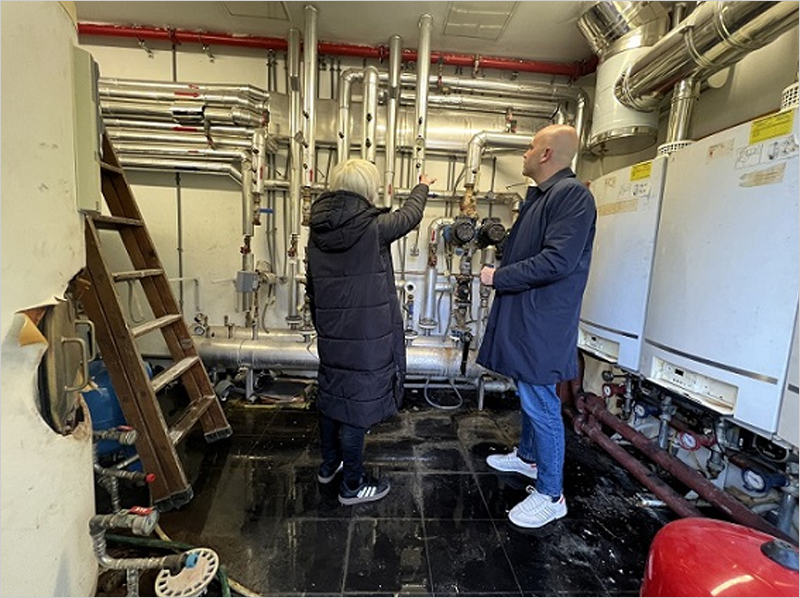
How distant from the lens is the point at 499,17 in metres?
2.23

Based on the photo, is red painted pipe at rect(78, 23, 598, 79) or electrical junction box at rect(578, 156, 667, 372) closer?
electrical junction box at rect(578, 156, 667, 372)

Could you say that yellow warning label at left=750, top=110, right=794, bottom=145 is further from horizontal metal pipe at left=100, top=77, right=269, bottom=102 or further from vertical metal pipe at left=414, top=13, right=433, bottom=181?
horizontal metal pipe at left=100, top=77, right=269, bottom=102

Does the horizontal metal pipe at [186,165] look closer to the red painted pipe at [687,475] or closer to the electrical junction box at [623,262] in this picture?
the electrical junction box at [623,262]

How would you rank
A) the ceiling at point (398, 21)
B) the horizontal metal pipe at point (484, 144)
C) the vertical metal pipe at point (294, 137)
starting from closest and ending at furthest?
1. the ceiling at point (398, 21)
2. the vertical metal pipe at point (294, 137)
3. the horizontal metal pipe at point (484, 144)

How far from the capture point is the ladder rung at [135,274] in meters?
1.59

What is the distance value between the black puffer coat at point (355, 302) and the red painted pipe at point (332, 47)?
1726mm

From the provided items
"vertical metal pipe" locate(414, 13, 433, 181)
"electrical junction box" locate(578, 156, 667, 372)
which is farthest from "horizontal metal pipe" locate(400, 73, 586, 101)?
"electrical junction box" locate(578, 156, 667, 372)

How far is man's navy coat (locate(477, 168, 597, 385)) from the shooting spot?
4.65 ft

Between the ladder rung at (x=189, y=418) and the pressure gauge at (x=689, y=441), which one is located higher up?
the pressure gauge at (x=689, y=441)

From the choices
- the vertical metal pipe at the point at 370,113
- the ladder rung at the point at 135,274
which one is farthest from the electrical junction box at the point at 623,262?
the ladder rung at the point at 135,274

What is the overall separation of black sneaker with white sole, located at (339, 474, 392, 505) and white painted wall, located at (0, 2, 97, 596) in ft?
2.95

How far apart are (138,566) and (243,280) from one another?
172 centimetres

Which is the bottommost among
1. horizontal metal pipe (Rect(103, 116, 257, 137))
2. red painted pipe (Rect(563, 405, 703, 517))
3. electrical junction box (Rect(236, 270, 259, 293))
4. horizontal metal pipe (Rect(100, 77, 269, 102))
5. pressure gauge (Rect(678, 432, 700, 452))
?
red painted pipe (Rect(563, 405, 703, 517))

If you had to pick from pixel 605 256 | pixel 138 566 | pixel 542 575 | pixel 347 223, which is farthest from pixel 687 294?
pixel 138 566
